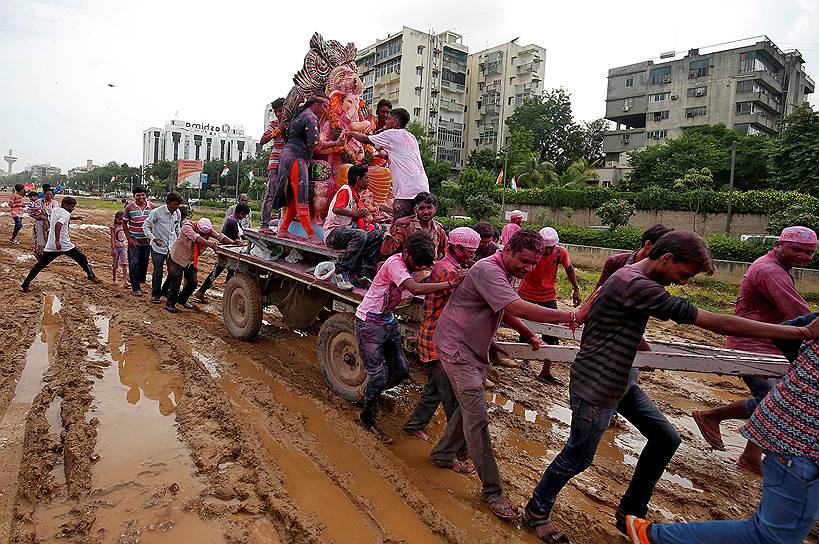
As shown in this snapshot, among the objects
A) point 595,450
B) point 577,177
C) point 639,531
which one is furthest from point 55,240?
point 577,177

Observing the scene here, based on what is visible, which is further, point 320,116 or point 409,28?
point 409,28

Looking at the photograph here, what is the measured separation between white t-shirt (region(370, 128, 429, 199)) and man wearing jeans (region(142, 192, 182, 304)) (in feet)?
14.0

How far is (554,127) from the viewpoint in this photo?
4784cm

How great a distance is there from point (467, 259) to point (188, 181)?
44.0 metres

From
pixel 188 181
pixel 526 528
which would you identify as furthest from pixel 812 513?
pixel 188 181

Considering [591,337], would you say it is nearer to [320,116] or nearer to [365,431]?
[365,431]

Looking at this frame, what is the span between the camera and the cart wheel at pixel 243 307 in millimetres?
6391

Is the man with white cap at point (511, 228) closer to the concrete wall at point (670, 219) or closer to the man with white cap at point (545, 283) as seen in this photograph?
the man with white cap at point (545, 283)

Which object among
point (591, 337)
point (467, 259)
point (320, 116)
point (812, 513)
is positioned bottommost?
point (812, 513)

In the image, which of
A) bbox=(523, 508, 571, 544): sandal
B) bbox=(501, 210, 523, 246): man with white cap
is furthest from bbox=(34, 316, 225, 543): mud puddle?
bbox=(501, 210, 523, 246): man with white cap

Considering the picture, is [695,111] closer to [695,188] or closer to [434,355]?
[695,188]

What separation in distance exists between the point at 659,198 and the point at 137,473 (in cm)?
2770

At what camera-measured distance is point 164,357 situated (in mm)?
5762

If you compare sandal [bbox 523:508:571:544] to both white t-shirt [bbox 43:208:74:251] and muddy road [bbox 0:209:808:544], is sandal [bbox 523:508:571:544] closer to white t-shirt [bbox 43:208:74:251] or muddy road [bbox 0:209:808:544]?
muddy road [bbox 0:209:808:544]
